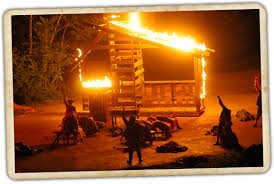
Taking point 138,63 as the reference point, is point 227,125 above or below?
below

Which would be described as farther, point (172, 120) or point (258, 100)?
point (172, 120)

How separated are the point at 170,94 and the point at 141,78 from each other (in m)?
0.68

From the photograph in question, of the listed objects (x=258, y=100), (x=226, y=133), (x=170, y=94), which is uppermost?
(x=170, y=94)

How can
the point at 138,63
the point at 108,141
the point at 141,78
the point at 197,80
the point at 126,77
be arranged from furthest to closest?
1. the point at 141,78
2. the point at 138,63
3. the point at 126,77
4. the point at 197,80
5. the point at 108,141

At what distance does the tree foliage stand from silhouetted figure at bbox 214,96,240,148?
2392mm

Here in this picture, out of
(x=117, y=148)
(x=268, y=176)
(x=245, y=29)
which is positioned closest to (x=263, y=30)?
(x=245, y=29)

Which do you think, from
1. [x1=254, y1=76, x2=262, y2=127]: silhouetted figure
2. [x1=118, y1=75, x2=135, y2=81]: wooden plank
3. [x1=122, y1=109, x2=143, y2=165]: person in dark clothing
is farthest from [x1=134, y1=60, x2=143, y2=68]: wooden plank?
[x1=254, y1=76, x2=262, y2=127]: silhouetted figure

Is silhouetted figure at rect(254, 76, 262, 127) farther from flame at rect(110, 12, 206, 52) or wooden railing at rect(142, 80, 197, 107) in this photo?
wooden railing at rect(142, 80, 197, 107)

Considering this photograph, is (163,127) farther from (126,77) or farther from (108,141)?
(126,77)

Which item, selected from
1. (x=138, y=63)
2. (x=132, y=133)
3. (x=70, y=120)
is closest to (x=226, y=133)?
(x=132, y=133)

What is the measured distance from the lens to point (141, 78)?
32.2 ft

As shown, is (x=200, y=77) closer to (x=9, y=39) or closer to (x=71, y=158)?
(x=71, y=158)

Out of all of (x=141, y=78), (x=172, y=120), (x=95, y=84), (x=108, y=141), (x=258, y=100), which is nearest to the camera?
(x=258, y=100)

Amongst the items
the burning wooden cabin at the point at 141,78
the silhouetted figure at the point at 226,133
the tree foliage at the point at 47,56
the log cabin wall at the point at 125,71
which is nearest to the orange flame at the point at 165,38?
the burning wooden cabin at the point at 141,78
